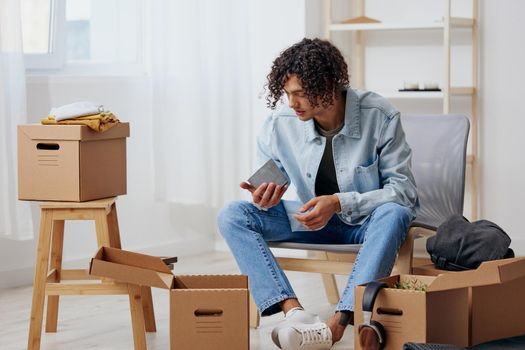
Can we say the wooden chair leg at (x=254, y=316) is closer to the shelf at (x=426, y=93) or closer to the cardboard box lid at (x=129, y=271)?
the cardboard box lid at (x=129, y=271)

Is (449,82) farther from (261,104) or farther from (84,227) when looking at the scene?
(84,227)

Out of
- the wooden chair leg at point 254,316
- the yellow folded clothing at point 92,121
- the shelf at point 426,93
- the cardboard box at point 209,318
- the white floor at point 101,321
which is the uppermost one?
the shelf at point 426,93

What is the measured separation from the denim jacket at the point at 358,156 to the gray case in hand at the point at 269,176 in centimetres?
13

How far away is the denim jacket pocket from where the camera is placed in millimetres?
2980

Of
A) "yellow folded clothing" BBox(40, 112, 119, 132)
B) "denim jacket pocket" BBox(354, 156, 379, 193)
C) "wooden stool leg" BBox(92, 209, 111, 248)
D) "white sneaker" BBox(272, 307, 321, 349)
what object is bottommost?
"white sneaker" BBox(272, 307, 321, 349)

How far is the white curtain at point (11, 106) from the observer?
366 centimetres

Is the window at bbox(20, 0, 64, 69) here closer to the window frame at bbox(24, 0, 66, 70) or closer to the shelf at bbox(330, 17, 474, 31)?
the window frame at bbox(24, 0, 66, 70)

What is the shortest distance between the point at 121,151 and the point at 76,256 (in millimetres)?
1240

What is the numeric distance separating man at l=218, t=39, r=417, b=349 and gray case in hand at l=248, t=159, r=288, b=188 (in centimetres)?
2

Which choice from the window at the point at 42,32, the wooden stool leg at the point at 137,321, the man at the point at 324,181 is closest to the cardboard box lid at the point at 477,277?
the man at the point at 324,181

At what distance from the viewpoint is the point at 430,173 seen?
11.2 ft

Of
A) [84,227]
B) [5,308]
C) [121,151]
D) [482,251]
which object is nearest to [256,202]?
[121,151]

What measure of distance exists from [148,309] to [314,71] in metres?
0.90

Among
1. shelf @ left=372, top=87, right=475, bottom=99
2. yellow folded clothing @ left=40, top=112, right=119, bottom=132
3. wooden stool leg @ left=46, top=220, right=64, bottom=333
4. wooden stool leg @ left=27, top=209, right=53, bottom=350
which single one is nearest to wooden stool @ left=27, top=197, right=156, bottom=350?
wooden stool leg @ left=27, top=209, right=53, bottom=350
